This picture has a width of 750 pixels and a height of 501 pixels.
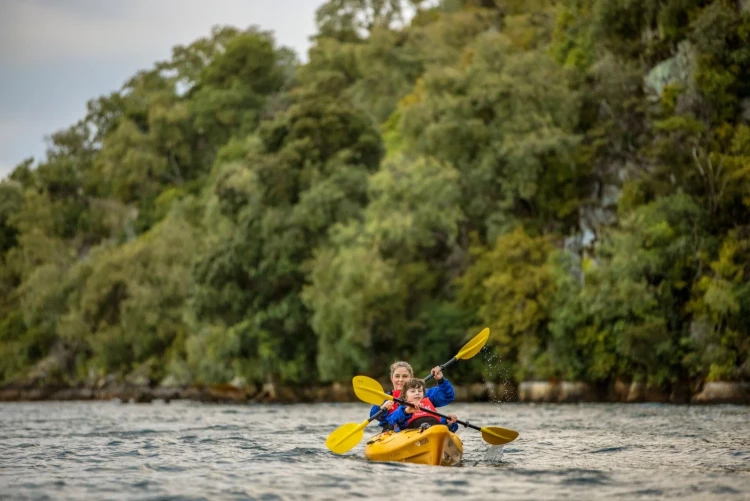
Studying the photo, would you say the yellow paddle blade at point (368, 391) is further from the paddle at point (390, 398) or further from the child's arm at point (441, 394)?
the child's arm at point (441, 394)

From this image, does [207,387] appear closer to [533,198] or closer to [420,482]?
[533,198]

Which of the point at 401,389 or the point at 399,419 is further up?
the point at 401,389

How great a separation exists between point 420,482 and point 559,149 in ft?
112

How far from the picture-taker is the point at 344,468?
48.2ft

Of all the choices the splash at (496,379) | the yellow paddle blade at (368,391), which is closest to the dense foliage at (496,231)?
the splash at (496,379)

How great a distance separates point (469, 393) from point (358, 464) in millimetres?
30891

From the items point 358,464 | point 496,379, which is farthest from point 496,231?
point 358,464

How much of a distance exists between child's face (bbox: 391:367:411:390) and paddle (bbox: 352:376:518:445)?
0.76 ft

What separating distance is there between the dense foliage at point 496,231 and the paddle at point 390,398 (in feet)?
73.2

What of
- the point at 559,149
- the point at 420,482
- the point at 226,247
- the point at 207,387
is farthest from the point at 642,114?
the point at 420,482

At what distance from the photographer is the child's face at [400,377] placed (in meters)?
16.1

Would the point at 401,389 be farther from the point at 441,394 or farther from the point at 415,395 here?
the point at 441,394

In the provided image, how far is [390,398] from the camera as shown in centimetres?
1562

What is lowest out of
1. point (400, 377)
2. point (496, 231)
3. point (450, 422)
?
point (450, 422)
